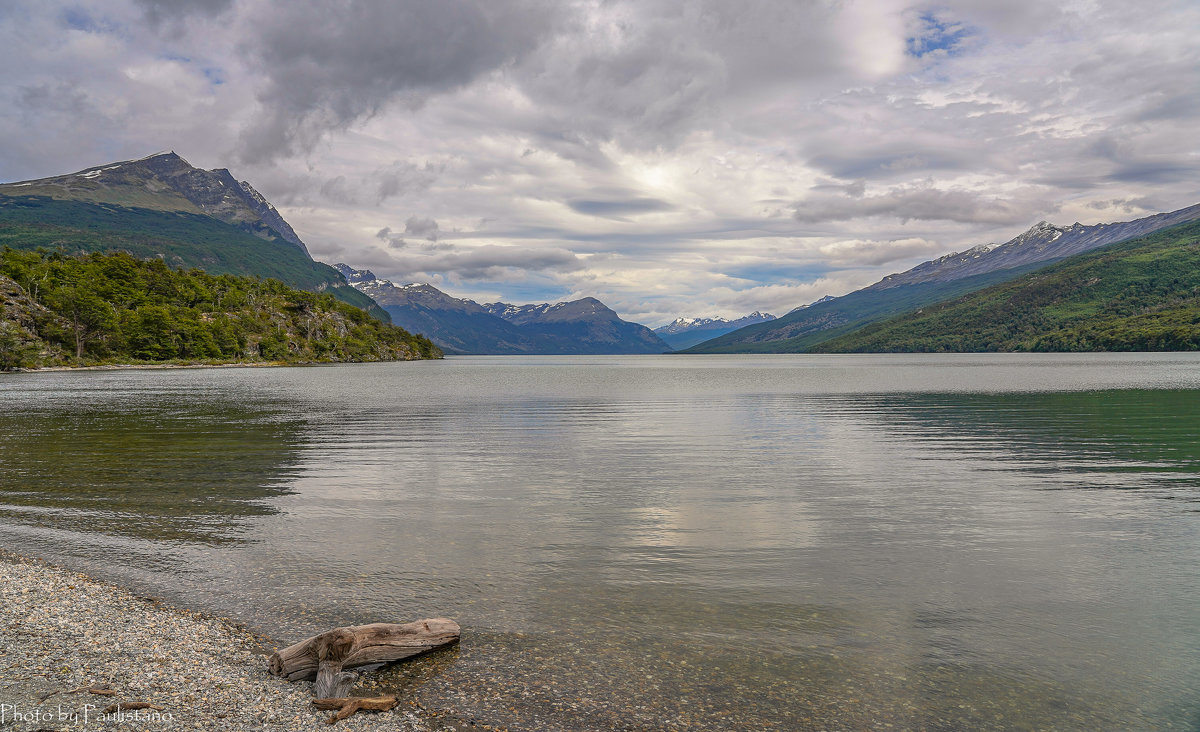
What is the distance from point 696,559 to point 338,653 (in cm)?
Answer: 1235

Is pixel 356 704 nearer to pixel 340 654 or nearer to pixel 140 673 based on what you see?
pixel 340 654

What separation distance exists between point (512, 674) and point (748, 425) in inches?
2016

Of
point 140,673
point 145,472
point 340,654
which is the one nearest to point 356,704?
point 340,654

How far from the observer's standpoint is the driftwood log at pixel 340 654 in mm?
13000

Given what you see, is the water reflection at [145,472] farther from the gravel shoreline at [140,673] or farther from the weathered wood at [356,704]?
the weathered wood at [356,704]

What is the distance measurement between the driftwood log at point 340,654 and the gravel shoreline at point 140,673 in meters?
0.31

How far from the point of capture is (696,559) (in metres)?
22.3

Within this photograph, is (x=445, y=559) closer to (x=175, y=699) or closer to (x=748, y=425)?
(x=175, y=699)

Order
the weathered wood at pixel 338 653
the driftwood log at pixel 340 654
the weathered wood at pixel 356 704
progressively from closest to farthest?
the weathered wood at pixel 356 704 → the driftwood log at pixel 340 654 → the weathered wood at pixel 338 653

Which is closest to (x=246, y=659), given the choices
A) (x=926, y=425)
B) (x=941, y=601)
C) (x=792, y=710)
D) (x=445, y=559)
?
(x=445, y=559)

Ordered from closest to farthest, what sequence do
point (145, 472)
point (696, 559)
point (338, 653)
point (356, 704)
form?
1. point (356, 704)
2. point (338, 653)
3. point (696, 559)
4. point (145, 472)

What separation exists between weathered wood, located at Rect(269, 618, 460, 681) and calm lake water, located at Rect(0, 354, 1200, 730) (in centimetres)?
58

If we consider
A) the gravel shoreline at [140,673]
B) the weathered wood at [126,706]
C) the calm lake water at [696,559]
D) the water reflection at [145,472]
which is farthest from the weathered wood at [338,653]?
the water reflection at [145,472]

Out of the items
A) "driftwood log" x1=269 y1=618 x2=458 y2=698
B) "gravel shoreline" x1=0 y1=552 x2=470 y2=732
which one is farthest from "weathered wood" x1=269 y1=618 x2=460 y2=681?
"gravel shoreline" x1=0 y1=552 x2=470 y2=732
